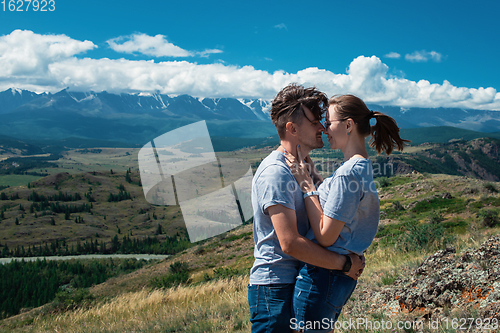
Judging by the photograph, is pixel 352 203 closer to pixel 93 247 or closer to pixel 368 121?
pixel 368 121

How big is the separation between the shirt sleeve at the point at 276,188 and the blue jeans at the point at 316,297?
0.57 m

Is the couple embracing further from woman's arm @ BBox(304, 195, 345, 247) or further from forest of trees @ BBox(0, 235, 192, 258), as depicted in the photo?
forest of trees @ BBox(0, 235, 192, 258)

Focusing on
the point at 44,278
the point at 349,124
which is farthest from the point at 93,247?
the point at 349,124

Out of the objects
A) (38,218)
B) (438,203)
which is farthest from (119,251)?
(438,203)

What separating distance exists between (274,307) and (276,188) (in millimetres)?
933

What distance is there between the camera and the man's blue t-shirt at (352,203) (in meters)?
2.22

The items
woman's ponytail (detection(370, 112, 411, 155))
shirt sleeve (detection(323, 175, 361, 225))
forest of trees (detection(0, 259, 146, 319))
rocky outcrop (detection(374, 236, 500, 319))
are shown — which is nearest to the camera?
shirt sleeve (detection(323, 175, 361, 225))

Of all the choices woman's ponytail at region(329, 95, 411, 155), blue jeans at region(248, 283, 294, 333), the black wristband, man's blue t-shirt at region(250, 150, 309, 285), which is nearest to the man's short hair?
woman's ponytail at region(329, 95, 411, 155)

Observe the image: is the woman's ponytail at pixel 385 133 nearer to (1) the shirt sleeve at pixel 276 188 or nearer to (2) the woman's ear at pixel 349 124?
(2) the woman's ear at pixel 349 124

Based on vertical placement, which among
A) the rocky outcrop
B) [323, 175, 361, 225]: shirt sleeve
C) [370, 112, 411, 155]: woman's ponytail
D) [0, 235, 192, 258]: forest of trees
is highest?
[370, 112, 411, 155]: woman's ponytail

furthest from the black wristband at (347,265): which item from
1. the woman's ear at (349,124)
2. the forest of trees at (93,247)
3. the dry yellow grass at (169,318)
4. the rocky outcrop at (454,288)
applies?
the forest of trees at (93,247)

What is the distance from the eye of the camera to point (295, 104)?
96.3 inches

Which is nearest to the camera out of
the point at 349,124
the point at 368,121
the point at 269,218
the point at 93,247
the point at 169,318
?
the point at 269,218

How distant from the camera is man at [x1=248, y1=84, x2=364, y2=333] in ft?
7.32
